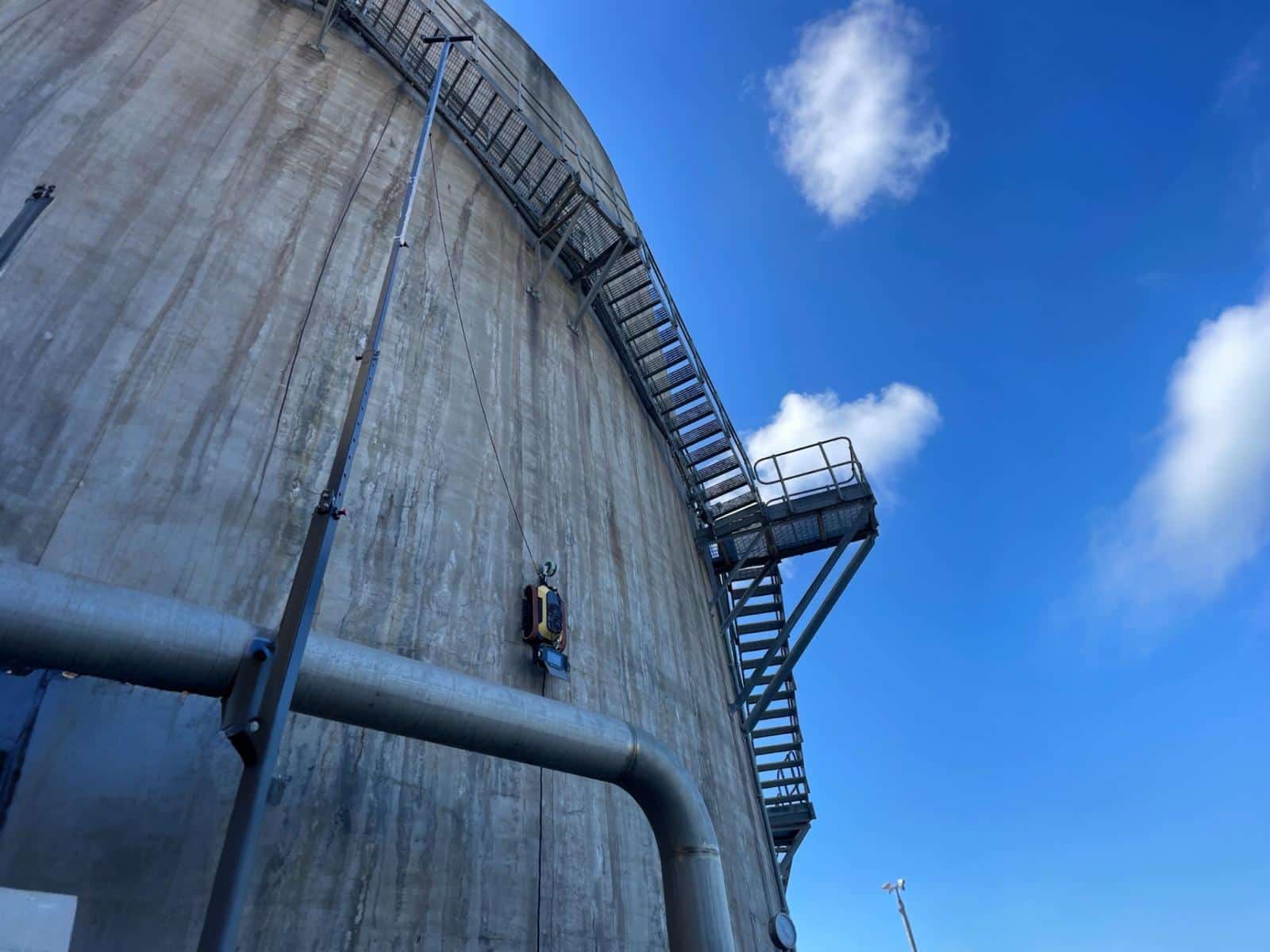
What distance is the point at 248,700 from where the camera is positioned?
150 inches

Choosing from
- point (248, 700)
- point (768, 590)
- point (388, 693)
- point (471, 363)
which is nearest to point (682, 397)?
point (768, 590)

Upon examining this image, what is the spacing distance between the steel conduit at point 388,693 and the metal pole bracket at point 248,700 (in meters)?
0.30

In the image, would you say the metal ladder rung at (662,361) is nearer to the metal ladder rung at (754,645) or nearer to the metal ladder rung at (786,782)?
the metal ladder rung at (754,645)

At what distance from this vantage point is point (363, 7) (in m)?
11.7

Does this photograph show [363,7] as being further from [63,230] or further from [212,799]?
[212,799]

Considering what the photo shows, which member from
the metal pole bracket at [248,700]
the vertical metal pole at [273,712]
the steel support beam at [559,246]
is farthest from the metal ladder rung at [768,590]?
the metal pole bracket at [248,700]

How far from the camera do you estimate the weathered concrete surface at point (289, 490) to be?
4891mm

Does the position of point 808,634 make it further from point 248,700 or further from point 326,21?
point 326,21

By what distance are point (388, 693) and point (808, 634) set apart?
9.84 meters

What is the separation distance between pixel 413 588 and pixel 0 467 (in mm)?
3157

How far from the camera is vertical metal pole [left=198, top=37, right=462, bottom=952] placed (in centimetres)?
300

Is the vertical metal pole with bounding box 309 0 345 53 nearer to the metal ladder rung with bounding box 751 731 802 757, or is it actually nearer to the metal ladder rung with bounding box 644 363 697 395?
the metal ladder rung with bounding box 644 363 697 395

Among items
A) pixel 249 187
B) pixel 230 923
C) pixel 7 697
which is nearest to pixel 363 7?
pixel 249 187

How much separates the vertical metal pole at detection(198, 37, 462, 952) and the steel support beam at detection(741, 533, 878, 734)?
9.98 meters
